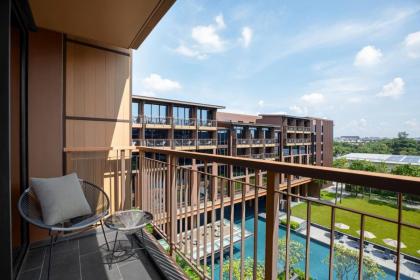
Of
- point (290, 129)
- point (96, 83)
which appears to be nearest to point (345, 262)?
point (96, 83)

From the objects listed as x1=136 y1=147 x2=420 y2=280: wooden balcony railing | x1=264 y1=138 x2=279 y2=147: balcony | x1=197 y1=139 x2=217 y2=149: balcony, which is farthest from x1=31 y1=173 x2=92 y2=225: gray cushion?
x1=264 y1=138 x2=279 y2=147: balcony

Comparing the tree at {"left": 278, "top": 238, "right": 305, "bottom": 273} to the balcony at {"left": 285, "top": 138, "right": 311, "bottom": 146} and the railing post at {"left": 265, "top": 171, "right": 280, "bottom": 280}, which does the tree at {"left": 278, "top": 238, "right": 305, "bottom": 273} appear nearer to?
the railing post at {"left": 265, "top": 171, "right": 280, "bottom": 280}

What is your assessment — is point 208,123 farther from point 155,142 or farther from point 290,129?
point 290,129

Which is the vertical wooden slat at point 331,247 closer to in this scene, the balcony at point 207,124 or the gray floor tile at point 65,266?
the gray floor tile at point 65,266

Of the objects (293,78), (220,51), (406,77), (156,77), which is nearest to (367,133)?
(406,77)

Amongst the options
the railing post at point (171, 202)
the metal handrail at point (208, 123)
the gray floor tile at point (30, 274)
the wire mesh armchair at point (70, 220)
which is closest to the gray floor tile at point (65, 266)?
the gray floor tile at point (30, 274)

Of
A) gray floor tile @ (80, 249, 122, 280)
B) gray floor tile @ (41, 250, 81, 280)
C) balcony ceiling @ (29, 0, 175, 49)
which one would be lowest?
gray floor tile @ (41, 250, 81, 280)

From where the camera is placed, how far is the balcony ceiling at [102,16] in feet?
7.27

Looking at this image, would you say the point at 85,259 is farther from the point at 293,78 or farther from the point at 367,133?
the point at 367,133

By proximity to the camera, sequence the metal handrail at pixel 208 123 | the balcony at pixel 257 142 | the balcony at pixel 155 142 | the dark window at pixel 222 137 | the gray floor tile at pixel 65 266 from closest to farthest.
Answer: the gray floor tile at pixel 65 266 → the balcony at pixel 155 142 → the metal handrail at pixel 208 123 → the dark window at pixel 222 137 → the balcony at pixel 257 142

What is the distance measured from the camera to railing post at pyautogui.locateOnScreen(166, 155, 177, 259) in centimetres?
222

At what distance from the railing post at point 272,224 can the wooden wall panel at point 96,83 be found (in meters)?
2.94

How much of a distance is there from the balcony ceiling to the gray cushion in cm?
173

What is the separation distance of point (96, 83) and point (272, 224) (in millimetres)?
3238
